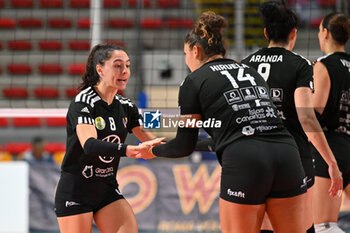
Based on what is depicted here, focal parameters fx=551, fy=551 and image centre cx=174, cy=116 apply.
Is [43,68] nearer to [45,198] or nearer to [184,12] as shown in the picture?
[184,12]

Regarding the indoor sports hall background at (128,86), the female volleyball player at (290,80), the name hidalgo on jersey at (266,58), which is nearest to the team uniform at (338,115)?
the female volleyball player at (290,80)

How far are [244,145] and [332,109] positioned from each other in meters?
1.28

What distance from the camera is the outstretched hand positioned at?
12.0ft

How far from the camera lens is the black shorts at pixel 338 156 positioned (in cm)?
397

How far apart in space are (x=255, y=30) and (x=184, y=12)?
9.55ft

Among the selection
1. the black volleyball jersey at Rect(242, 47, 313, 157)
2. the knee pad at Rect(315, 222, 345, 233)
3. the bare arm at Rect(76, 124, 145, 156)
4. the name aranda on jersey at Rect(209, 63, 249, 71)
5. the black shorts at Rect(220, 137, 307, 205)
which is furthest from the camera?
the knee pad at Rect(315, 222, 345, 233)

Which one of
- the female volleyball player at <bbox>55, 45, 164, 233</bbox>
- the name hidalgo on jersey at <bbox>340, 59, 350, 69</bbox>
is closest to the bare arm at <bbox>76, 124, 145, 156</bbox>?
the female volleyball player at <bbox>55, 45, 164, 233</bbox>

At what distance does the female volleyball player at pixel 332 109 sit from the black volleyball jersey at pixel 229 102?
1012 mm

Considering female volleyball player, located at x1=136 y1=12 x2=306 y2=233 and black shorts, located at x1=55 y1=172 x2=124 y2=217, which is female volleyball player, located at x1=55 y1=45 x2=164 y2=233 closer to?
black shorts, located at x1=55 y1=172 x2=124 y2=217

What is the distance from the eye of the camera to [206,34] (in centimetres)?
314

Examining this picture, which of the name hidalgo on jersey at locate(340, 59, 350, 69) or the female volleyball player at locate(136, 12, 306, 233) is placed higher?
the name hidalgo on jersey at locate(340, 59, 350, 69)

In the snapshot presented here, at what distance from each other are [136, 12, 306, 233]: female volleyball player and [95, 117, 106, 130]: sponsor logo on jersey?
778 millimetres

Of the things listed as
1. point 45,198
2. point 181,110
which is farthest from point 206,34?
point 45,198

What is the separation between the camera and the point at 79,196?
369cm
